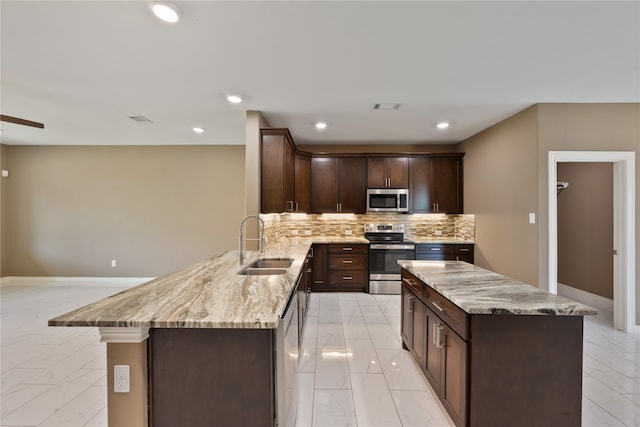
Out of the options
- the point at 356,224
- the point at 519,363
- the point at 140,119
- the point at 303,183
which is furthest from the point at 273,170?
the point at 519,363

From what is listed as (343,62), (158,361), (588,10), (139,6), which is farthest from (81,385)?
(588,10)

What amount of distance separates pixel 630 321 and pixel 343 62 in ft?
13.8

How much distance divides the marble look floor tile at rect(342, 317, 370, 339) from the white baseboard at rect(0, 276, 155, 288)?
4196 mm

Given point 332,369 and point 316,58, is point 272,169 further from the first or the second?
point 332,369

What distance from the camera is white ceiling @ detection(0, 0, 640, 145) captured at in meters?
1.71

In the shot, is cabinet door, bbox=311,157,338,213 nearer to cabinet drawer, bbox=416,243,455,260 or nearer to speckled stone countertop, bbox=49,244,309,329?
cabinet drawer, bbox=416,243,455,260

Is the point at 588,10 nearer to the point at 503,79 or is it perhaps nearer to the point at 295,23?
the point at 503,79

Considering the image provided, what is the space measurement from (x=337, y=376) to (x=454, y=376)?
3.29ft

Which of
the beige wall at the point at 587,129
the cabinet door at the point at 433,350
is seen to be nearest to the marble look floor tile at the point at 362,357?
the cabinet door at the point at 433,350

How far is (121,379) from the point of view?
3.91ft

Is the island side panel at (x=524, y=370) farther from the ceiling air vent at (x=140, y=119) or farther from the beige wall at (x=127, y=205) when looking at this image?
the beige wall at (x=127, y=205)

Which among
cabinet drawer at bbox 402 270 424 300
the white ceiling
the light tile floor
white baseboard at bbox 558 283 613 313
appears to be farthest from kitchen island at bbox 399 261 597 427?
white baseboard at bbox 558 283 613 313

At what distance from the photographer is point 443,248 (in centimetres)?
459

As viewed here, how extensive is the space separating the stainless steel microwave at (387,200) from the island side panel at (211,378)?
12.9 feet
